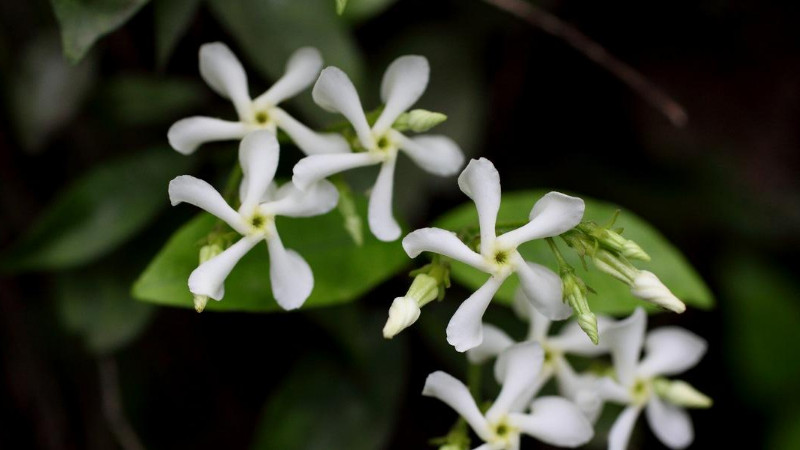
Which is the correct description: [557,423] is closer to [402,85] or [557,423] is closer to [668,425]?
[668,425]

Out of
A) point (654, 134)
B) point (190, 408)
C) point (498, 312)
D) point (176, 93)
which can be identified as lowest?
point (190, 408)

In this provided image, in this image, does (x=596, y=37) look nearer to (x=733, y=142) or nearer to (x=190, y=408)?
(x=733, y=142)

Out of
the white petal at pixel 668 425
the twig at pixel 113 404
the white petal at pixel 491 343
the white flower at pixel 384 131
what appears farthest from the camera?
the twig at pixel 113 404

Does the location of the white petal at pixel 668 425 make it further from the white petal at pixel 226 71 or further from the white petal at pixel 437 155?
the white petal at pixel 226 71

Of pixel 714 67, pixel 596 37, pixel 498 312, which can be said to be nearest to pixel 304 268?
Result: pixel 498 312

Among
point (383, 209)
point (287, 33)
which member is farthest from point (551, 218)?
point (287, 33)

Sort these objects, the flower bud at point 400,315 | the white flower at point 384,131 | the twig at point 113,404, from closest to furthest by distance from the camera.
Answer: the flower bud at point 400,315 → the white flower at point 384,131 → the twig at point 113,404

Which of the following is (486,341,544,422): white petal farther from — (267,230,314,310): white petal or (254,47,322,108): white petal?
(254,47,322,108): white petal

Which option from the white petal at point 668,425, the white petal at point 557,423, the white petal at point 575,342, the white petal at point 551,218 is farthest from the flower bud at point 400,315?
the white petal at point 668,425
